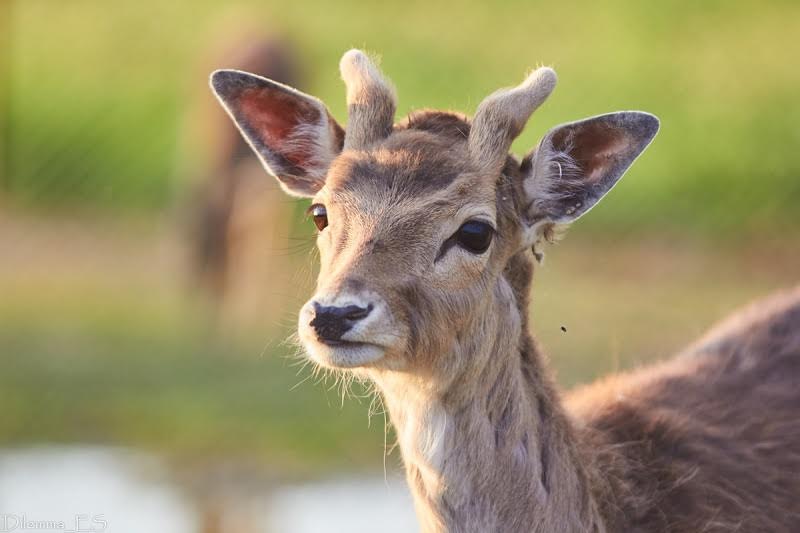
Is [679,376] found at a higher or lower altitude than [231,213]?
higher

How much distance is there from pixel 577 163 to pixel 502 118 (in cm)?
39

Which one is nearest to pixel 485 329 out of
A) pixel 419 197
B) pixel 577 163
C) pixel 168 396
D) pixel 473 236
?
pixel 473 236

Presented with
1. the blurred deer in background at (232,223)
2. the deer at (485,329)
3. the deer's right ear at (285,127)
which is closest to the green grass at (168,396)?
the blurred deer in background at (232,223)

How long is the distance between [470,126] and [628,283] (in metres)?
9.54

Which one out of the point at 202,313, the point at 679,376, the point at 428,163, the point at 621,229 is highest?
the point at 428,163

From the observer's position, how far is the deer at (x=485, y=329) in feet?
18.7

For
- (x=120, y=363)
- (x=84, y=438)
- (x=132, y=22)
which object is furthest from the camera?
(x=132, y=22)

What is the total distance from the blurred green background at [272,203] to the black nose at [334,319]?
550 centimetres

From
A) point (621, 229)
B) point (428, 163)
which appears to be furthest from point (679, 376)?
point (621, 229)

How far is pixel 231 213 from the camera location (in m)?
16.5

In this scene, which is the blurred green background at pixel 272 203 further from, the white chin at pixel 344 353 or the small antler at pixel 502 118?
the white chin at pixel 344 353

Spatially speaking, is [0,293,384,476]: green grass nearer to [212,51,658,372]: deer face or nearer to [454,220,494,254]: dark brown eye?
[212,51,658,372]: deer face

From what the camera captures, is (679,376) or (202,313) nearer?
(679,376)

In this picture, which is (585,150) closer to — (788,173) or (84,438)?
(84,438)
